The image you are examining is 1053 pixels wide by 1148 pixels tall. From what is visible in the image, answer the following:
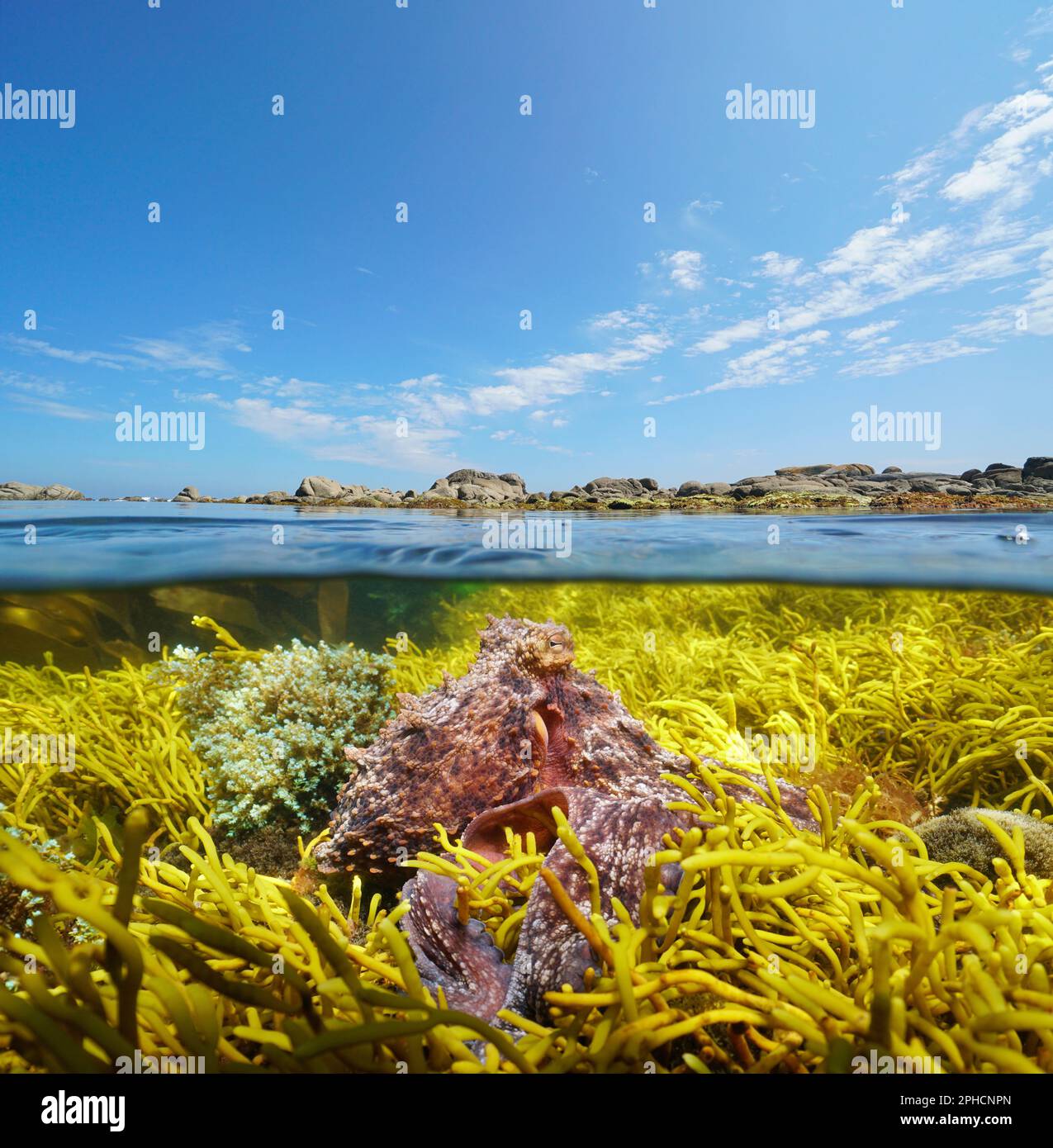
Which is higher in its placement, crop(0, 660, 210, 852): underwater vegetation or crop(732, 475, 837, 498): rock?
crop(732, 475, 837, 498): rock

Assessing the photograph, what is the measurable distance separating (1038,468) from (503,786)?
11.7 meters

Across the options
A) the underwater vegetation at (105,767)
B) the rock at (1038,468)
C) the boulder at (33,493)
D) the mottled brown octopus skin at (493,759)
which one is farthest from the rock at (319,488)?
the rock at (1038,468)

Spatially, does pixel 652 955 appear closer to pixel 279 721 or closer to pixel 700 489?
pixel 279 721

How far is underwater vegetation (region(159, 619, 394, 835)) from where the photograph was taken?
106 inches

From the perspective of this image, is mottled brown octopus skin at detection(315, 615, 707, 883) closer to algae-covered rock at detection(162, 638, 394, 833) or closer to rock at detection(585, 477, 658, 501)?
A: algae-covered rock at detection(162, 638, 394, 833)

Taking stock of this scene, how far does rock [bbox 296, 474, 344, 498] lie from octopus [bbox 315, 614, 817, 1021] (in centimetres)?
925

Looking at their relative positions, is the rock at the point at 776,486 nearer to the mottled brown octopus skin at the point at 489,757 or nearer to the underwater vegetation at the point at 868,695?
the underwater vegetation at the point at 868,695

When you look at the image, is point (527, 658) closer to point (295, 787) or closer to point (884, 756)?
point (295, 787)

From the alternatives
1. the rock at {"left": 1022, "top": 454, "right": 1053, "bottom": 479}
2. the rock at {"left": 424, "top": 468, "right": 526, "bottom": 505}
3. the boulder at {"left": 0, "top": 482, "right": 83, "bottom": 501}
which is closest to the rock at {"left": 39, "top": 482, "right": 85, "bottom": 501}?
the boulder at {"left": 0, "top": 482, "right": 83, "bottom": 501}

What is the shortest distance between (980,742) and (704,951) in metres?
2.41

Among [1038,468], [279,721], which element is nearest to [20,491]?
[279,721]

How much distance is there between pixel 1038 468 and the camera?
356 inches

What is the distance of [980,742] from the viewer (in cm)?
262
